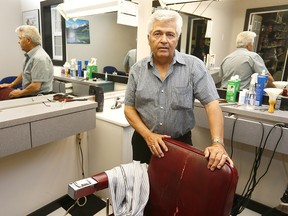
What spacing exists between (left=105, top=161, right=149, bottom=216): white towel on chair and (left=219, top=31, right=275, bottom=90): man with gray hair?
122 centimetres

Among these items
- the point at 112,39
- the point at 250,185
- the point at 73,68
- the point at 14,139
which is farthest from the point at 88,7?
the point at 250,185

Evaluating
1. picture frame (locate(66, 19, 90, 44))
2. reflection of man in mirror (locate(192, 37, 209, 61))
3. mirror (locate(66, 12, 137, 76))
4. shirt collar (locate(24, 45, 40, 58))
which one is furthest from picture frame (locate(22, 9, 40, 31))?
reflection of man in mirror (locate(192, 37, 209, 61))

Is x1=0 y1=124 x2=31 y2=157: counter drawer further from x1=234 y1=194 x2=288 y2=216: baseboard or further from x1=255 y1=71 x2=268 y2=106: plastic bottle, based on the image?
x1=234 y1=194 x2=288 y2=216: baseboard

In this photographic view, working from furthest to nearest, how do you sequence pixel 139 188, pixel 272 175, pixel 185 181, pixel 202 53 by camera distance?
A: pixel 202 53
pixel 272 175
pixel 139 188
pixel 185 181

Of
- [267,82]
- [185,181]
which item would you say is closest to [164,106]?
[185,181]

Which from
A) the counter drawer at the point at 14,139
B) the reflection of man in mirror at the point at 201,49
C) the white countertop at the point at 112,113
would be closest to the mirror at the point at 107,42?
the white countertop at the point at 112,113

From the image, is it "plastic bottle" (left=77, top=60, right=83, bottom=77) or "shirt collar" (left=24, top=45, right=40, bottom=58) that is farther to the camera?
"plastic bottle" (left=77, top=60, right=83, bottom=77)

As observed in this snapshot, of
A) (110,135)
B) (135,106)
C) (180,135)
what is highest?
(135,106)

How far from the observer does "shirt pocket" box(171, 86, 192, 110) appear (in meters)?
1.20

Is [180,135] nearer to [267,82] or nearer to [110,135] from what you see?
[110,135]

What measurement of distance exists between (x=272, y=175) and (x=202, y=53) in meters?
1.23

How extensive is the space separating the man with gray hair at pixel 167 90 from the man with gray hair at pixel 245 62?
2.58ft

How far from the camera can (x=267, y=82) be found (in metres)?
1.73

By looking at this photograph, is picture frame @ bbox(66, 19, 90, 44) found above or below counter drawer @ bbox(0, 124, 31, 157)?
above
